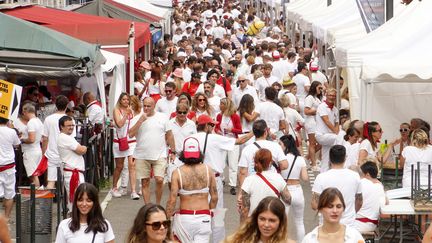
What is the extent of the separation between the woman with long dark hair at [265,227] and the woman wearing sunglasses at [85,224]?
171 cm

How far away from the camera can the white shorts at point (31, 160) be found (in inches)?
728

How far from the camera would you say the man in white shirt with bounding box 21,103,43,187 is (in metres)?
18.2

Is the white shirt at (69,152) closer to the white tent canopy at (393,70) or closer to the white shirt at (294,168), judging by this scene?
the white shirt at (294,168)

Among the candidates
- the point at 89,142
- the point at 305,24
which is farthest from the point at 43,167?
the point at 305,24

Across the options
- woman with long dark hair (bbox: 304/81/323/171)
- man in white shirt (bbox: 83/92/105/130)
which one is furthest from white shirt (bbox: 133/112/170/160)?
woman with long dark hair (bbox: 304/81/323/171)

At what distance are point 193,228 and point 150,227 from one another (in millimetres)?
4174

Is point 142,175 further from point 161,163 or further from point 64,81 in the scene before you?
point 64,81

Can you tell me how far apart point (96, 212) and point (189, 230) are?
2655 mm

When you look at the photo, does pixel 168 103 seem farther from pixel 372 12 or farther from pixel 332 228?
pixel 332 228

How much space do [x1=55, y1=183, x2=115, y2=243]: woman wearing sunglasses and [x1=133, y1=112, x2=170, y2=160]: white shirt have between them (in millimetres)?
7059

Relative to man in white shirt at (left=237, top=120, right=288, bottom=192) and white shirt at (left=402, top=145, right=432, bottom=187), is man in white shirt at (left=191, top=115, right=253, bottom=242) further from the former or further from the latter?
white shirt at (left=402, top=145, right=432, bottom=187)

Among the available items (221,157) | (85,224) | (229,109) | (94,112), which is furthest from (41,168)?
(85,224)

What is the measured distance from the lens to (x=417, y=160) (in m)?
15.8

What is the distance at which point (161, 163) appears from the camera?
1816cm
